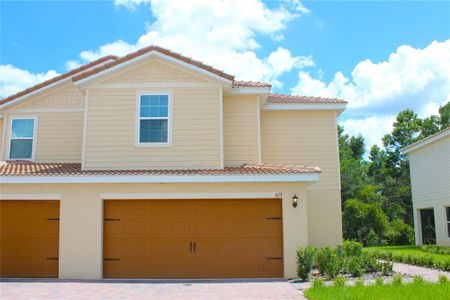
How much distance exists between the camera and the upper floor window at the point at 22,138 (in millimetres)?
18141

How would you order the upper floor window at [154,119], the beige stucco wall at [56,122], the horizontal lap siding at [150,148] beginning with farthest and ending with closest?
the beige stucco wall at [56,122]
the upper floor window at [154,119]
the horizontal lap siding at [150,148]

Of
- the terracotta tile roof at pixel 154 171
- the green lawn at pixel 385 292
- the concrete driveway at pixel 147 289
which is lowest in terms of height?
the concrete driveway at pixel 147 289

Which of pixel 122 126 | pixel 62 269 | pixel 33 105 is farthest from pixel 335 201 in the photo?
pixel 33 105

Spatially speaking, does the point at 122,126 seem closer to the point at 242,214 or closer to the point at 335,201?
the point at 242,214

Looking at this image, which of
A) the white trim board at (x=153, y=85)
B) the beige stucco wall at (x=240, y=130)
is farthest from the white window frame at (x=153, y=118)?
the beige stucco wall at (x=240, y=130)

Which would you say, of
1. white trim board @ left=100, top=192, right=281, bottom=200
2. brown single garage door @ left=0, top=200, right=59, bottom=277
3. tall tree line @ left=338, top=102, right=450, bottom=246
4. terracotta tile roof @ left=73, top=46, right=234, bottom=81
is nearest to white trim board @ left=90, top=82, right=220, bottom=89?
terracotta tile roof @ left=73, top=46, right=234, bottom=81

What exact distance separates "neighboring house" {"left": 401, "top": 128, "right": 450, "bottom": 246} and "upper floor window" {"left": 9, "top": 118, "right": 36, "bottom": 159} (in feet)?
60.6

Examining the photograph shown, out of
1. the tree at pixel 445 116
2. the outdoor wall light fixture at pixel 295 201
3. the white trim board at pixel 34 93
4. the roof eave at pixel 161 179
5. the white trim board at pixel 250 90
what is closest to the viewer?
the roof eave at pixel 161 179

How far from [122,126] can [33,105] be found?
4.78 m

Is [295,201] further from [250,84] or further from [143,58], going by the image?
[143,58]

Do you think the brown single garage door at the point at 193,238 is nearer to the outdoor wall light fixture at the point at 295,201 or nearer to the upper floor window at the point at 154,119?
the outdoor wall light fixture at the point at 295,201

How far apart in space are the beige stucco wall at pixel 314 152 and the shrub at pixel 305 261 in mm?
4500

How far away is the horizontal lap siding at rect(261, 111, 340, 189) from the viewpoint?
18484mm

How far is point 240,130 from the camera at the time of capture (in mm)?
16922
